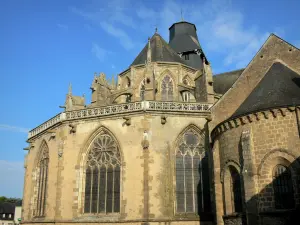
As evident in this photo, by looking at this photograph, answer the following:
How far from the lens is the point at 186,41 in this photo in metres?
30.2

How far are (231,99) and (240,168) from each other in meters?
3.74

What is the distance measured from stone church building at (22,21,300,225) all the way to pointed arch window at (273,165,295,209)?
3 cm

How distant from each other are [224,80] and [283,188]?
14.0 meters

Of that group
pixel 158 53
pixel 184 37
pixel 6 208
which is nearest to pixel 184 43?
pixel 184 37

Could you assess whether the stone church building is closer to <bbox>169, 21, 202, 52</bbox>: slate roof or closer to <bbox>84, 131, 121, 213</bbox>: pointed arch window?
<bbox>84, 131, 121, 213</bbox>: pointed arch window

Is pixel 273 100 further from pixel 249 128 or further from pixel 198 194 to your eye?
pixel 198 194

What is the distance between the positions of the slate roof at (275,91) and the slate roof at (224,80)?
348 inches

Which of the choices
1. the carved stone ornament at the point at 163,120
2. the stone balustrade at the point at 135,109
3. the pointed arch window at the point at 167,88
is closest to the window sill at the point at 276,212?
the carved stone ornament at the point at 163,120

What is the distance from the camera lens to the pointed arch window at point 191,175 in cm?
1570

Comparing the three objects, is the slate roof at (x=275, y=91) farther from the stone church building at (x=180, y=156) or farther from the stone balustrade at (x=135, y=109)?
the stone balustrade at (x=135, y=109)

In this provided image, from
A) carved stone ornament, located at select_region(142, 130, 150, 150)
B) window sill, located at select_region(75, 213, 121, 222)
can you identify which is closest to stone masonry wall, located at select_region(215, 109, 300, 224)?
carved stone ornament, located at select_region(142, 130, 150, 150)

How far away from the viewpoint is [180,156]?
16.2 m

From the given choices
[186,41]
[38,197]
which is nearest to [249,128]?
[38,197]

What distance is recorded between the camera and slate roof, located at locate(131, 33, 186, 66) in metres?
22.2
